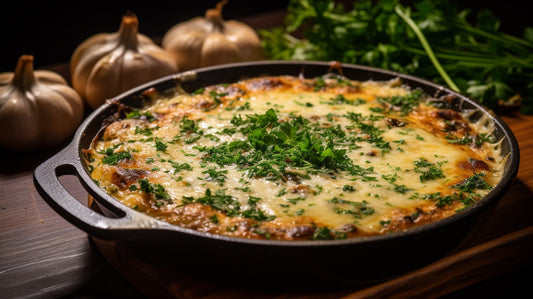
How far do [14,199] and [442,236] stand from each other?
2074 millimetres

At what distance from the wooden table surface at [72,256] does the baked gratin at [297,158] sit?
0.76 ft

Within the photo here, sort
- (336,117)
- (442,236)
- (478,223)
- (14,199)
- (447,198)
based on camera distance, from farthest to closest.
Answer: (336,117), (14,199), (447,198), (478,223), (442,236)

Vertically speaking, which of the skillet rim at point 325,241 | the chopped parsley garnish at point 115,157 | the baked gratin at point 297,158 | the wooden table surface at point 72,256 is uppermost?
the skillet rim at point 325,241

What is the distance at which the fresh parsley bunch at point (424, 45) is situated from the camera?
3652 millimetres

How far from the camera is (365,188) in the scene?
2.32 meters

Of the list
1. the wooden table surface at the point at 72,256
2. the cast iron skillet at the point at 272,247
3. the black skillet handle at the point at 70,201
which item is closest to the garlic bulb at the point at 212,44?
the wooden table surface at the point at 72,256

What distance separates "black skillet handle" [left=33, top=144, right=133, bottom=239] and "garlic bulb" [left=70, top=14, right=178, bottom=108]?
1.27 meters

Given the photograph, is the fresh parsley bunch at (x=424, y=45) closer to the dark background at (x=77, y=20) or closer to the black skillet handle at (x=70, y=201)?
the dark background at (x=77, y=20)

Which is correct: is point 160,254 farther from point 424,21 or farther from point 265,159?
point 424,21

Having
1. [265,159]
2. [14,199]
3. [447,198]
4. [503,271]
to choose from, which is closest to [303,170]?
[265,159]

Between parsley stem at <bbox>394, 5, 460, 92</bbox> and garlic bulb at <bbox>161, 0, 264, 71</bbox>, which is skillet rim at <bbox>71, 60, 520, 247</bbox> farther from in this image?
garlic bulb at <bbox>161, 0, 264, 71</bbox>

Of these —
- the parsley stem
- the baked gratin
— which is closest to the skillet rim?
the baked gratin

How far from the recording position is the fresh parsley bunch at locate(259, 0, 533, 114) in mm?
3652

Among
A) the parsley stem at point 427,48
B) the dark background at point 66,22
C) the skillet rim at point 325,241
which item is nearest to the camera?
the skillet rim at point 325,241
